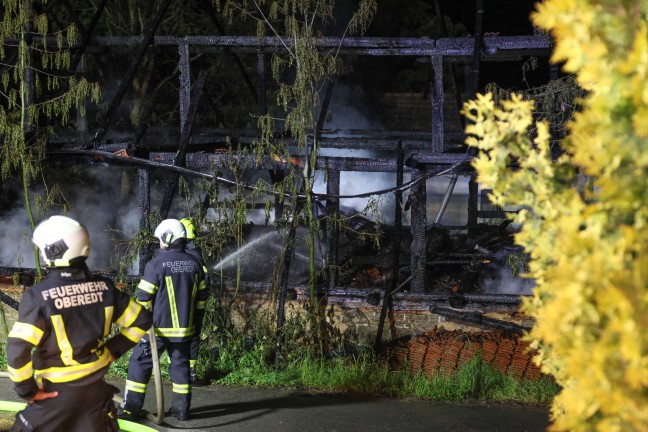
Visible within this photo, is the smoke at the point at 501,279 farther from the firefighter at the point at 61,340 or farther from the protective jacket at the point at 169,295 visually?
the firefighter at the point at 61,340

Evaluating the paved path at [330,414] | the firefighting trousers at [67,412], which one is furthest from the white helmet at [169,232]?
the firefighting trousers at [67,412]

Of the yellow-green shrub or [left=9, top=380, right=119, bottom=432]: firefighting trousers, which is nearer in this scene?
the yellow-green shrub

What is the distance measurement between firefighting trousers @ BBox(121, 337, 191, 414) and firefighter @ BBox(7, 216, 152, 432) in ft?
7.39

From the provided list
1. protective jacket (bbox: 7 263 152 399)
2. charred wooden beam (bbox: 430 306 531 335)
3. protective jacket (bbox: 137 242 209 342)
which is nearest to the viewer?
protective jacket (bbox: 7 263 152 399)

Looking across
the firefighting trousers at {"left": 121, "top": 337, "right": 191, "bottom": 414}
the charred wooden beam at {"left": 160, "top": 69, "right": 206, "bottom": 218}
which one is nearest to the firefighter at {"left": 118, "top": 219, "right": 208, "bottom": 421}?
the firefighting trousers at {"left": 121, "top": 337, "right": 191, "bottom": 414}

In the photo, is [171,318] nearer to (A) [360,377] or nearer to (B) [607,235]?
(A) [360,377]

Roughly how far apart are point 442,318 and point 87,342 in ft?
17.0

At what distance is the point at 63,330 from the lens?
4684 millimetres

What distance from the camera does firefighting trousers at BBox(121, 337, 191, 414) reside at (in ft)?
23.4

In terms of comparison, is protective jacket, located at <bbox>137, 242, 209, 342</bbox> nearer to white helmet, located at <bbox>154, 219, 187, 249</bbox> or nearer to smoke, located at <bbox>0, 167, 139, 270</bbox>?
white helmet, located at <bbox>154, 219, 187, 249</bbox>

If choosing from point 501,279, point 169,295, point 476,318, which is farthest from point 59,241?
point 501,279

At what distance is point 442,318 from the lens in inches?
362

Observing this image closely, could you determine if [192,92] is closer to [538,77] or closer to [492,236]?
[492,236]

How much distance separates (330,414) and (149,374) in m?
1.71
